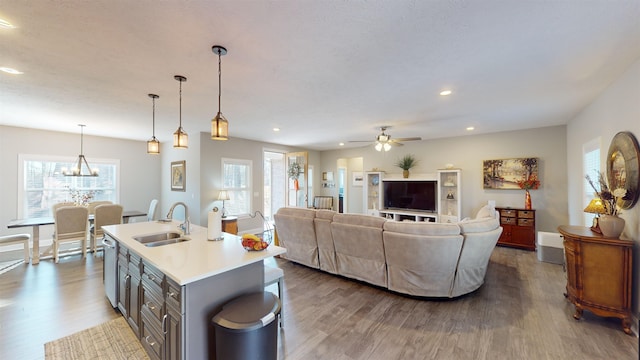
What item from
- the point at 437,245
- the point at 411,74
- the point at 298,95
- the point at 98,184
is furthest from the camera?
the point at 98,184

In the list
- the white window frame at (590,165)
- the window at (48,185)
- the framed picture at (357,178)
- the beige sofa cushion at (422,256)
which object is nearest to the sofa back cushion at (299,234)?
the beige sofa cushion at (422,256)

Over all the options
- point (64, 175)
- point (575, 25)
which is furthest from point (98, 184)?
point (575, 25)

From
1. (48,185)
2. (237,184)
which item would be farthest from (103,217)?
(237,184)

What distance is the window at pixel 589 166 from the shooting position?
348cm

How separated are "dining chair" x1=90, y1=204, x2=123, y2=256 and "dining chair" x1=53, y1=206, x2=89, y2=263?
0.14 m

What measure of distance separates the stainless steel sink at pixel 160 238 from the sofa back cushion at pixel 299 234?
1714mm

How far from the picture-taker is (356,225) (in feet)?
10.9

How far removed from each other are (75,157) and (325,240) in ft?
21.2

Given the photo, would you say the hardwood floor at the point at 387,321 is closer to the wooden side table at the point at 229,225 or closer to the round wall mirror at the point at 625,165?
the round wall mirror at the point at 625,165

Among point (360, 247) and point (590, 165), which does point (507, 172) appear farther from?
point (360, 247)

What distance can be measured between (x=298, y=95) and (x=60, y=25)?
7.29 feet

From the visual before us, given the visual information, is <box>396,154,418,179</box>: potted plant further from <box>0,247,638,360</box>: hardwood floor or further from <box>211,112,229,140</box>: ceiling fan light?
<box>211,112,229,140</box>: ceiling fan light

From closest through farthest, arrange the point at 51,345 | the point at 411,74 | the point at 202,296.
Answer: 1. the point at 202,296
2. the point at 51,345
3. the point at 411,74

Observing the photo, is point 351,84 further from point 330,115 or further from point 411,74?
point 330,115
